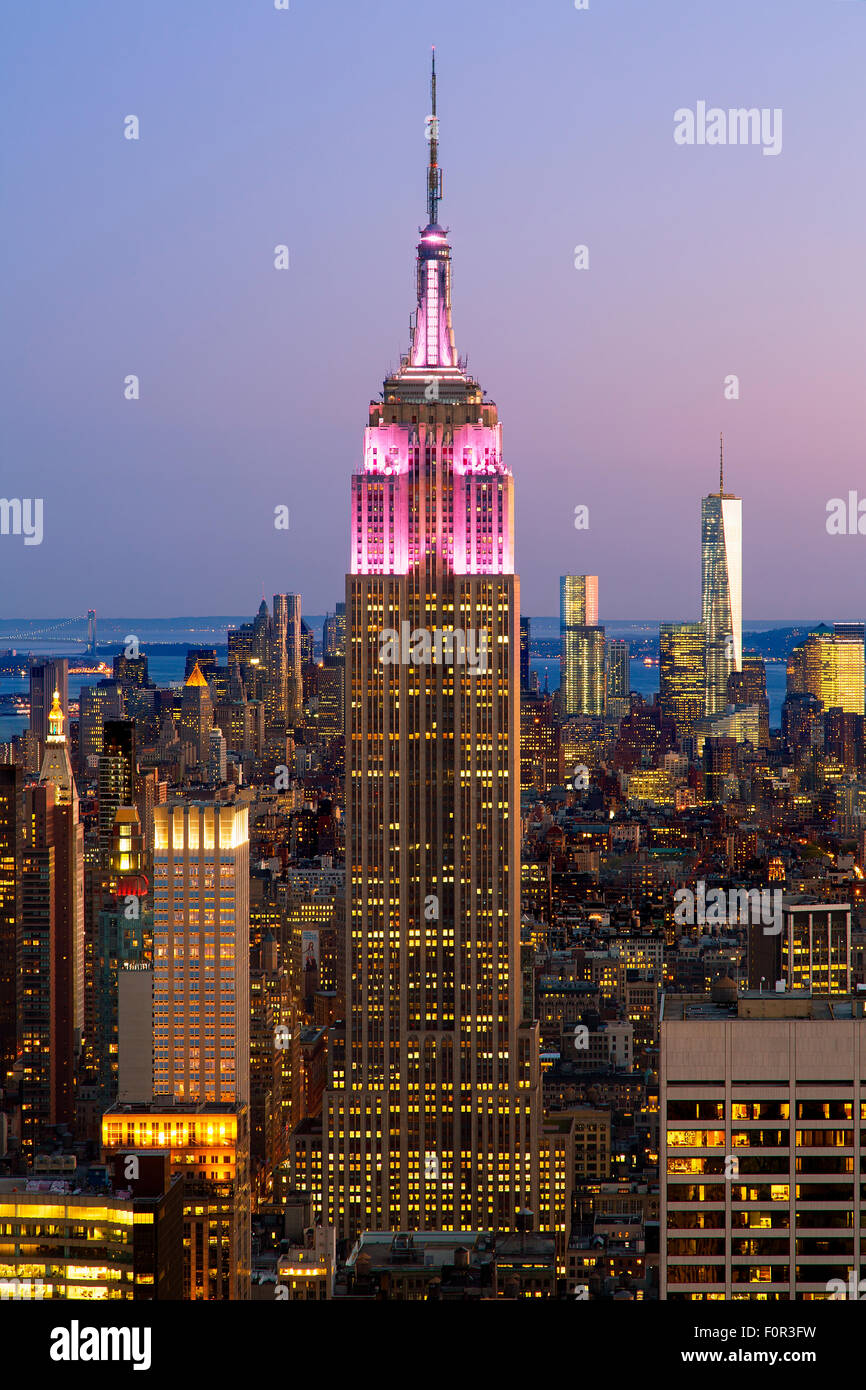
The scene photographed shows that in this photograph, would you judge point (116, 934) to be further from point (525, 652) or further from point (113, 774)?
point (525, 652)

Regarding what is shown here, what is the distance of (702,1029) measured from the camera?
7516 mm

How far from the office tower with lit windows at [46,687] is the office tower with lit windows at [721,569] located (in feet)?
24.7

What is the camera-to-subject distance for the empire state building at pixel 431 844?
22281 mm

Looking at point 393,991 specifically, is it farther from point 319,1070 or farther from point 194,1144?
point 194,1144

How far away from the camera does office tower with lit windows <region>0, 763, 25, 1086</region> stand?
957 inches

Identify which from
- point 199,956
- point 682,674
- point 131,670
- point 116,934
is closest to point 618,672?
point 682,674

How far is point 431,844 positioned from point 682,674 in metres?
7.28

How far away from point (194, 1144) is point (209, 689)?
9.15 m

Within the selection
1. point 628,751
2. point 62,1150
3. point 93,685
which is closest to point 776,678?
point 628,751

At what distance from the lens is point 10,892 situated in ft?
85.3

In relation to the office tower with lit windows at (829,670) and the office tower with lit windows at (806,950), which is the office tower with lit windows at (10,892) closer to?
the office tower with lit windows at (806,950)

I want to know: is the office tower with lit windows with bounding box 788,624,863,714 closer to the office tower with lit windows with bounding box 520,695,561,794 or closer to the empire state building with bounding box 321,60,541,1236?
the office tower with lit windows with bounding box 520,695,561,794

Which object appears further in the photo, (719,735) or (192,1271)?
(719,735)

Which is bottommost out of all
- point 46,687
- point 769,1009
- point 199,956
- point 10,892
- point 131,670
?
point 199,956
